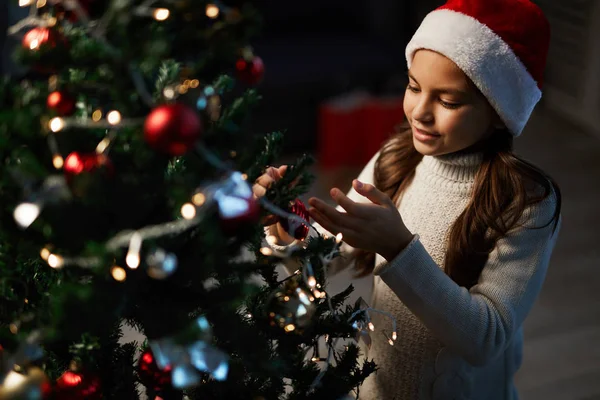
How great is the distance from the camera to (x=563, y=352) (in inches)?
81.5

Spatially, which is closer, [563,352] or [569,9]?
[563,352]

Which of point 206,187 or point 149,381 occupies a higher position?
point 206,187

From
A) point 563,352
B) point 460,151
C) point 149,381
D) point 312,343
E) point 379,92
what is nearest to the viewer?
point 149,381

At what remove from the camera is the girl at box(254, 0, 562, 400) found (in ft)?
2.85

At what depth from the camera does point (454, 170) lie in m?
1.00

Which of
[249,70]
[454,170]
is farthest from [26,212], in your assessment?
[454,170]

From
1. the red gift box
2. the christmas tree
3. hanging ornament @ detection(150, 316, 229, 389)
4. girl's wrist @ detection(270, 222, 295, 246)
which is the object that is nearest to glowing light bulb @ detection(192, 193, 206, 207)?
the christmas tree

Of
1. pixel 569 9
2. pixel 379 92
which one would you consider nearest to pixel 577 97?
pixel 569 9

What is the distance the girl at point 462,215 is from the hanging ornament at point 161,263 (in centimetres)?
24

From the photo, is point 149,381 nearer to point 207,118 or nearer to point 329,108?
point 207,118

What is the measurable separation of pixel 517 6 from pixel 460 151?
0.21 m

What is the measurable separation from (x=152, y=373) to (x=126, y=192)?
0.22 metres

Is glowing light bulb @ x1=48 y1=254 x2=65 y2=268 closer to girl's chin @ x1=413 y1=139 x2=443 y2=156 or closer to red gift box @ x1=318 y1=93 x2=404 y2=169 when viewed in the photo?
girl's chin @ x1=413 y1=139 x2=443 y2=156

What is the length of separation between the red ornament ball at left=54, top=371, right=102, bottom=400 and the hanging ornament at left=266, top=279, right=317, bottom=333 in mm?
203
